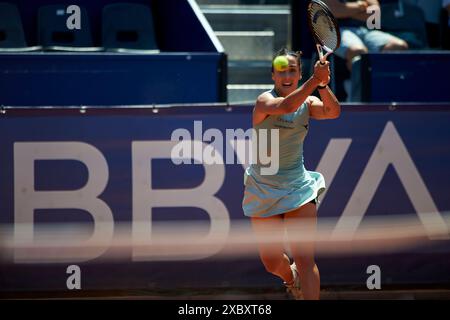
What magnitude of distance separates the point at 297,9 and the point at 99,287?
4.13m

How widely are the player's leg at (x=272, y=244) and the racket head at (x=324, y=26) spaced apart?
1082 millimetres

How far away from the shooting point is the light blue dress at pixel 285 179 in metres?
5.73

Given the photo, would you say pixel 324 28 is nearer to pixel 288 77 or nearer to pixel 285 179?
pixel 288 77

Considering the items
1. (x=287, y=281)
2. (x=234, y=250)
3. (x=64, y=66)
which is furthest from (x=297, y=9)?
(x=287, y=281)

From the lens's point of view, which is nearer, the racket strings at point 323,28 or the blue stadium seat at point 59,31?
the racket strings at point 323,28

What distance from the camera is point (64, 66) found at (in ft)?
25.5

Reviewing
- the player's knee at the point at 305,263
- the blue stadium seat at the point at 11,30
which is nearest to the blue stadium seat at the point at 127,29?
the blue stadium seat at the point at 11,30

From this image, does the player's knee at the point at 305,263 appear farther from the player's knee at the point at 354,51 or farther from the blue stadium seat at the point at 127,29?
the blue stadium seat at the point at 127,29

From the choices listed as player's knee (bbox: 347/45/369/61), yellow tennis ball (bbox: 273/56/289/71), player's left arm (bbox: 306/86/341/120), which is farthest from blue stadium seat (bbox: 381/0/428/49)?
yellow tennis ball (bbox: 273/56/289/71)

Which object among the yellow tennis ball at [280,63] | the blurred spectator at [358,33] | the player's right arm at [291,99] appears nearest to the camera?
the player's right arm at [291,99]

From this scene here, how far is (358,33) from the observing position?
9195mm

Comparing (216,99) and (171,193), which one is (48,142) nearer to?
(171,193)

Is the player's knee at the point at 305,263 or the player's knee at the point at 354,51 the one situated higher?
the player's knee at the point at 354,51

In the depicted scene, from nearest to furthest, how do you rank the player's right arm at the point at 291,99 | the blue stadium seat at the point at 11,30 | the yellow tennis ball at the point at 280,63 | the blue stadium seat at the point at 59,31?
the player's right arm at the point at 291,99
the yellow tennis ball at the point at 280,63
the blue stadium seat at the point at 11,30
the blue stadium seat at the point at 59,31
